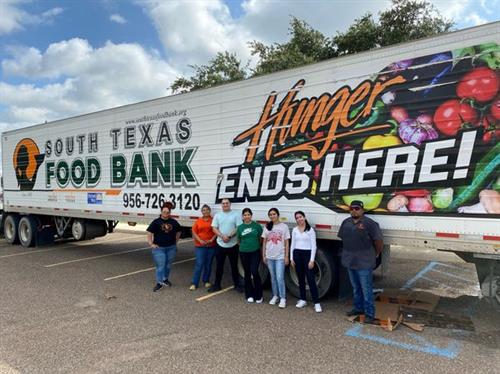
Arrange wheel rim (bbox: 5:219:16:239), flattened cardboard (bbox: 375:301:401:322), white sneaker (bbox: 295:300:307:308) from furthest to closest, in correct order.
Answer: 1. wheel rim (bbox: 5:219:16:239)
2. white sneaker (bbox: 295:300:307:308)
3. flattened cardboard (bbox: 375:301:401:322)

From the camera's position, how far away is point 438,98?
16.1 ft

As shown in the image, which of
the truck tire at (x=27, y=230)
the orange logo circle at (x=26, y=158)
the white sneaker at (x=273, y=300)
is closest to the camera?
the white sneaker at (x=273, y=300)

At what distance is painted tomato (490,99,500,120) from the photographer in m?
4.50

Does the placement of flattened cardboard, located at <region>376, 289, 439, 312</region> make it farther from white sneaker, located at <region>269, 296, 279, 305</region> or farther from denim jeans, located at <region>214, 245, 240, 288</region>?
denim jeans, located at <region>214, 245, 240, 288</region>

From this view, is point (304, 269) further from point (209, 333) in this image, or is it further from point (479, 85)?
point (479, 85)

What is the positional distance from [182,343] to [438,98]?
416 cm

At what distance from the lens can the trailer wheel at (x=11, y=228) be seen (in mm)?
13250

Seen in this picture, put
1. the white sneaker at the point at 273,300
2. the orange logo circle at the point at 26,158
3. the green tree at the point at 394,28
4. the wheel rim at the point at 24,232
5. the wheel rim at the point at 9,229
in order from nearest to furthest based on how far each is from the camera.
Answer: the white sneaker at the point at 273,300 < the orange logo circle at the point at 26,158 < the wheel rim at the point at 24,232 < the wheel rim at the point at 9,229 < the green tree at the point at 394,28

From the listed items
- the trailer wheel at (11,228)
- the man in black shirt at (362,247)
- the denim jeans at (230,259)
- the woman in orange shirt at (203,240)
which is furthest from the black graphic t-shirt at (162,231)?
the trailer wheel at (11,228)

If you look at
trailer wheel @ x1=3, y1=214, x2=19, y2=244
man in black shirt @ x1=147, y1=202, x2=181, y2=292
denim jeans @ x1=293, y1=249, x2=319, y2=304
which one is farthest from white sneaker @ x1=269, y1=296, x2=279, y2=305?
trailer wheel @ x1=3, y1=214, x2=19, y2=244

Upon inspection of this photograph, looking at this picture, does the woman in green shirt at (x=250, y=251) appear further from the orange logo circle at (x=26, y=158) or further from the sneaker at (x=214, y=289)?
the orange logo circle at (x=26, y=158)

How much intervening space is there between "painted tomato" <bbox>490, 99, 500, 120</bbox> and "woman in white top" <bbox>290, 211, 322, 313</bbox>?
2.57 metres

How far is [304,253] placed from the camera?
587cm

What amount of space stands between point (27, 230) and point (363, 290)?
11.1 metres
